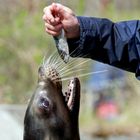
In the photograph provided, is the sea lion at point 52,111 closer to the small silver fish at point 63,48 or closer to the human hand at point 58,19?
the small silver fish at point 63,48

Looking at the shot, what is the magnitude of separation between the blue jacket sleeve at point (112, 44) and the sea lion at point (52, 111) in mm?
439

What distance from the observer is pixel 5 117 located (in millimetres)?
10039

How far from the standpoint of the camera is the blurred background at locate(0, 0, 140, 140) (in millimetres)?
11359

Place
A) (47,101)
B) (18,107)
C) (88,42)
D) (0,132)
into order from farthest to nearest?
1. (18,107)
2. (0,132)
3. (88,42)
4. (47,101)

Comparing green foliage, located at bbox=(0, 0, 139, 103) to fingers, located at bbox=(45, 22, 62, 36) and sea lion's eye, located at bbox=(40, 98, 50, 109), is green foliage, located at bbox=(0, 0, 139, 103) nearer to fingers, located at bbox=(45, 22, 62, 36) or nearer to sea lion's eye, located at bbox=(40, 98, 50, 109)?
fingers, located at bbox=(45, 22, 62, 36)

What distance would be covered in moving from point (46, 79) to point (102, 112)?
7176 mm

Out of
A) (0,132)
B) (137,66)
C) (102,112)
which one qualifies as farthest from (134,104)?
(137,66)

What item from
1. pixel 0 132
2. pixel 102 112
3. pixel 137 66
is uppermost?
pixel 137 66

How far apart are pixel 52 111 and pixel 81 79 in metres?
6.87

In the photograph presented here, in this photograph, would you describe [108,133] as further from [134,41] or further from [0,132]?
[134,41]

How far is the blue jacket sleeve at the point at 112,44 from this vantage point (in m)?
4.92

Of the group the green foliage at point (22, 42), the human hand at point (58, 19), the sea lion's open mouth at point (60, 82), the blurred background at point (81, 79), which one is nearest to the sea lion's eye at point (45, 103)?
the sea lion's open mouth at point (60, 82)

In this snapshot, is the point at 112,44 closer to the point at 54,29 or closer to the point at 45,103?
the point at 54,29

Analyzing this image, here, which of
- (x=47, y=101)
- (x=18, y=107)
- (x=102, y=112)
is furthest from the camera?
(x=102, y=112)
